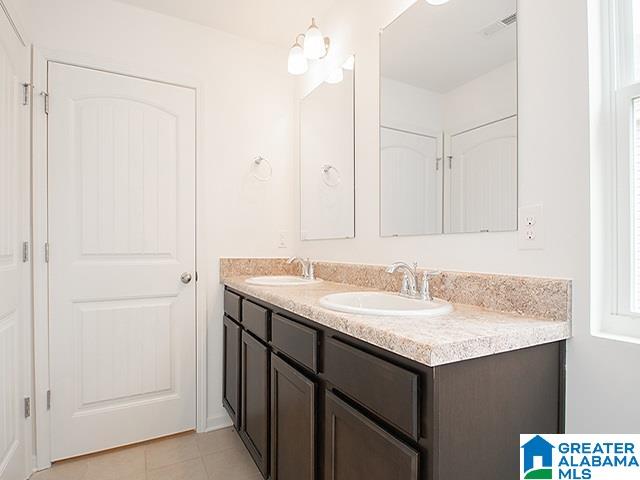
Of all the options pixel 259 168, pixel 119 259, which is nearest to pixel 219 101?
pixel 259 168

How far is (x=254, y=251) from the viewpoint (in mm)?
2461

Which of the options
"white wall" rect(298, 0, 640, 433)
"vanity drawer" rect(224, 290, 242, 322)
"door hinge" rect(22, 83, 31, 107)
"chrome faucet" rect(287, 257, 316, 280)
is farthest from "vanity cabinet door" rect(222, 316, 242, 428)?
"door hinge" rect(22, 83, 31, 107)

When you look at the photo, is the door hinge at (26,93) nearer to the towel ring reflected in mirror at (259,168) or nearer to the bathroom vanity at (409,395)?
the towel ring reflected in mirror at (259,168)

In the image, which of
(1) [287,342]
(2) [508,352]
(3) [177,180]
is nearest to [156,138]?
(3) [177,180]

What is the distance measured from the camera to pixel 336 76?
6.91ft

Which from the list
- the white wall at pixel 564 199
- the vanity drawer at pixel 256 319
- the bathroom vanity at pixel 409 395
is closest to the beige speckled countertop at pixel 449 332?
the bathroom vanity at pixel 409 395

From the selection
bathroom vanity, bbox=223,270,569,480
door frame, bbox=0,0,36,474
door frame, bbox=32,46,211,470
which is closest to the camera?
bathroom vanity, bbox=223,270,569,480

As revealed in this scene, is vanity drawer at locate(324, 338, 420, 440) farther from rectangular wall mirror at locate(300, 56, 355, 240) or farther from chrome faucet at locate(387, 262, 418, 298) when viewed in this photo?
rectangular wall mirror at locate(300, 56, 355, 240)

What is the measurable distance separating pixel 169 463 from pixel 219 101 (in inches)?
82.1

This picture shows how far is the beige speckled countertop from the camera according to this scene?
774 millimetres

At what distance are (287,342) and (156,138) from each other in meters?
1.52

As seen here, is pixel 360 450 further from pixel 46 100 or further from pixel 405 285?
pixel 46 100

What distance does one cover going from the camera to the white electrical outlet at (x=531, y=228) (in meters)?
1.08

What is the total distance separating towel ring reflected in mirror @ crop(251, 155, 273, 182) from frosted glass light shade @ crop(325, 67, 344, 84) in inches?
26.2
